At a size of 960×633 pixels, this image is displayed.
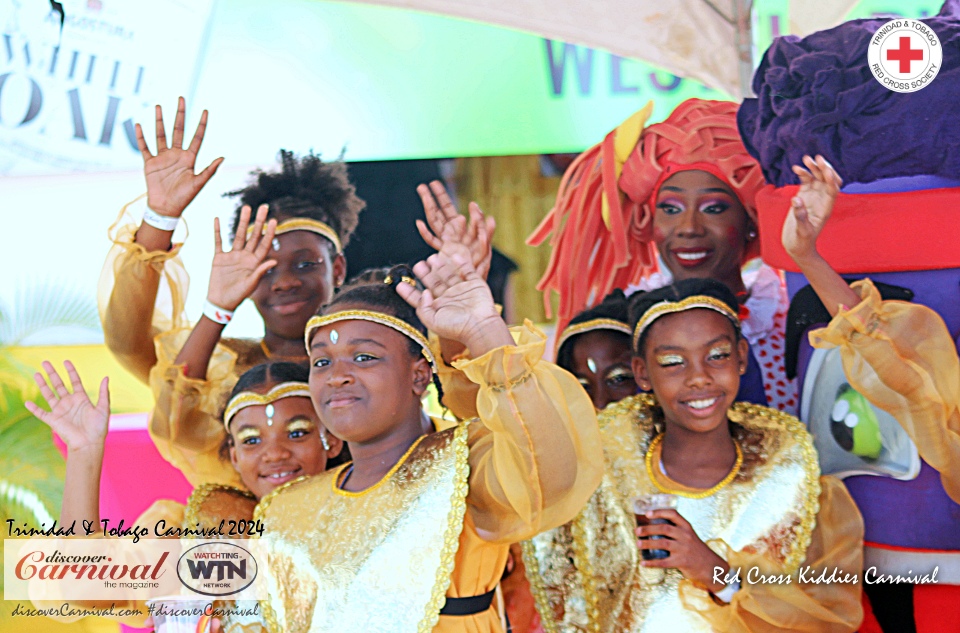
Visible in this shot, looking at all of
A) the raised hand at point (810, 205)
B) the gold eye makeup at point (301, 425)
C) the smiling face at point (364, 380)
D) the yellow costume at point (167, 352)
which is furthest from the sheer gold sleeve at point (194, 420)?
the raised hand at point (810, 205)

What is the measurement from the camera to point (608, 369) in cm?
283

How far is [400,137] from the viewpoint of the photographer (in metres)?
3.04

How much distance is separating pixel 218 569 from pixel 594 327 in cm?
131

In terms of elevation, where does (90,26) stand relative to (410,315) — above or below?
above

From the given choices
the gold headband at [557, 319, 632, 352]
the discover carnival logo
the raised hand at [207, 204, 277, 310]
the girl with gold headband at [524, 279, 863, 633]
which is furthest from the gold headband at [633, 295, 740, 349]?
the raised hand at [207, 204, 277, 310]

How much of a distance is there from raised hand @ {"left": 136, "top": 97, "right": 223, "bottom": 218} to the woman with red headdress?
1.10 meters

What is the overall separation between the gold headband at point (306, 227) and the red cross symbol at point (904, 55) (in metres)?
1.76

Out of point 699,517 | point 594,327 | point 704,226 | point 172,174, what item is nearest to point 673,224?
point 704,226

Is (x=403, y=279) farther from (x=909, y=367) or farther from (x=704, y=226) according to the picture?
(x=909, y=367)

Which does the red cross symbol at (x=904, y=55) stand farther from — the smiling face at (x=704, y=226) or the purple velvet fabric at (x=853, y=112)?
the smiling face at (x=704, y=226)

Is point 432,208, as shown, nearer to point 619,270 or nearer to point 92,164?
point 619,270

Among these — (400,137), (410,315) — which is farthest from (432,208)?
(400,137)

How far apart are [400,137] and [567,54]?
60 cm

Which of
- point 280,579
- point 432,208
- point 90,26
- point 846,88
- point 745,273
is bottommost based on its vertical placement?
point 280,579
